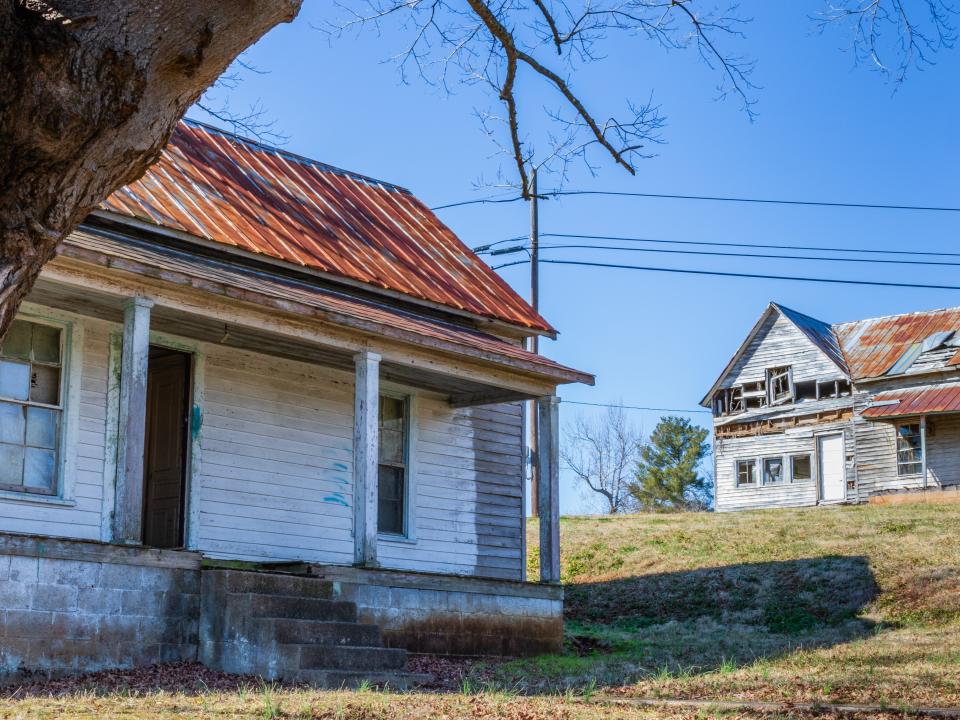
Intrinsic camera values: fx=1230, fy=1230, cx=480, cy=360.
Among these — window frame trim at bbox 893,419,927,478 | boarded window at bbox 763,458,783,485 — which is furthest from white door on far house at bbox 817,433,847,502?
window frame trim at bbox 893,419,927,478

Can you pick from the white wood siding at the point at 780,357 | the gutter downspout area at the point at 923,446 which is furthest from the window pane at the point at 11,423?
the white wood siding at the point at 780,357

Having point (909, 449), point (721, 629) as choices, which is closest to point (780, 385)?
point (909, 449)

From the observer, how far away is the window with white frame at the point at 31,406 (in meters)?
11.3

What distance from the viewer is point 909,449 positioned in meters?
35.8

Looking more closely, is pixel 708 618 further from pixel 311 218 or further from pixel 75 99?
pixel 75 99

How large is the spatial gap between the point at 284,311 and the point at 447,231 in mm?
6713

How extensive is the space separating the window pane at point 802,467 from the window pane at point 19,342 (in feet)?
101

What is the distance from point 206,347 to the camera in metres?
13.0

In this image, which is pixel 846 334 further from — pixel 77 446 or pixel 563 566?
pixel 77 446

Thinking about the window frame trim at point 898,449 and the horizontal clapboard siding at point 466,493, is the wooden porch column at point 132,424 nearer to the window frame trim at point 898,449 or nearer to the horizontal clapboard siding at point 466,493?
the horizontal clapboard siding at point 466,493

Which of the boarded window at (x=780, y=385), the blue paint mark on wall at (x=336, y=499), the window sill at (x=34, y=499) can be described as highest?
the boarded window at (x=780, y=385)

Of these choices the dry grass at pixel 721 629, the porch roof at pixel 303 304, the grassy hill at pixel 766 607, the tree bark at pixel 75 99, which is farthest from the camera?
the porch roof at pixel 303 304

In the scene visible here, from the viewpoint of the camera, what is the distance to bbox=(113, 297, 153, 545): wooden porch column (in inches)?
399

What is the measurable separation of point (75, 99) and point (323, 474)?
10.6 m
